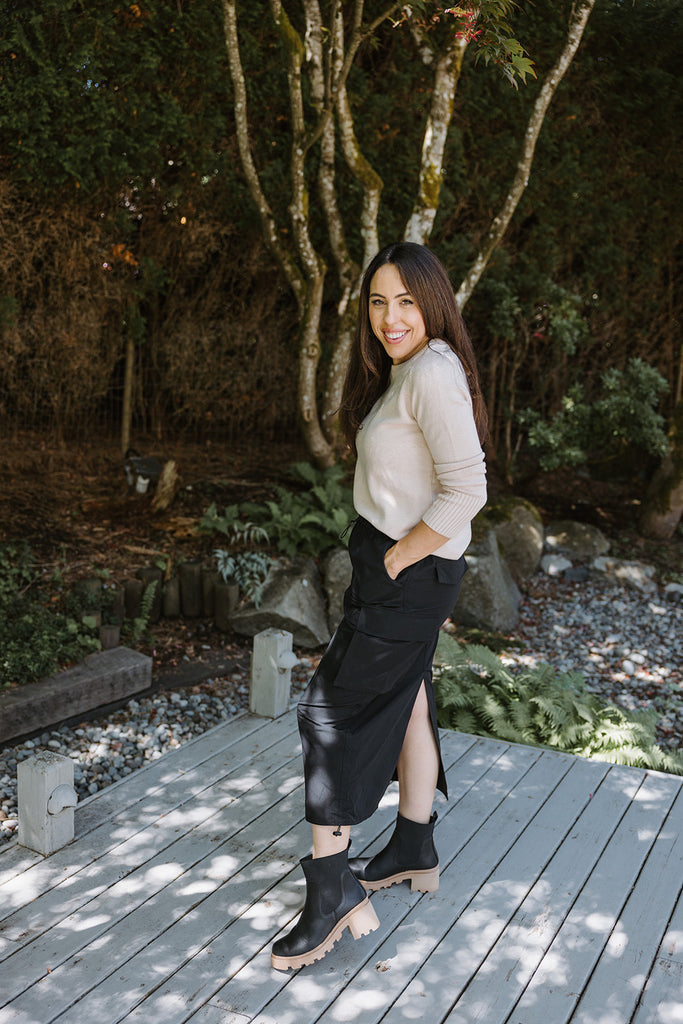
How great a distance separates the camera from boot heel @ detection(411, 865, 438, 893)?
2.58m

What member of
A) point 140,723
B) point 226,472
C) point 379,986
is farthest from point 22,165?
point 379,986

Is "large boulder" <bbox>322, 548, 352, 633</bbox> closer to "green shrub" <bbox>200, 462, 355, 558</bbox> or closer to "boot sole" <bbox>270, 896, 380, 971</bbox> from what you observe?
"green shrub" <bbox>200, 462, 355, 558</bbox>

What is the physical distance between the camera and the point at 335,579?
5727mm

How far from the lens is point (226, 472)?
7133 millimetres

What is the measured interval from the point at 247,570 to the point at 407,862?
3.10m

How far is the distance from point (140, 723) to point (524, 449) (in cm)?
600

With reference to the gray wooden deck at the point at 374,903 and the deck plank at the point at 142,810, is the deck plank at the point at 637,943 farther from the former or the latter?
the deck plank at the point at 142,810

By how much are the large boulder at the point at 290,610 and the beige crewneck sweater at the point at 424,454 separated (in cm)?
309

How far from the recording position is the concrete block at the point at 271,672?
144 inches

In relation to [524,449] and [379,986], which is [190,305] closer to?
[524,449]

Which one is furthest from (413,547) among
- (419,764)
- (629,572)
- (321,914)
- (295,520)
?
(629,572)

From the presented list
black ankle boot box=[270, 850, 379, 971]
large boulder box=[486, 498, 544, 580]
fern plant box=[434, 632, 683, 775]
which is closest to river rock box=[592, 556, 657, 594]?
large boulder box=[486, 498, 544, 580]

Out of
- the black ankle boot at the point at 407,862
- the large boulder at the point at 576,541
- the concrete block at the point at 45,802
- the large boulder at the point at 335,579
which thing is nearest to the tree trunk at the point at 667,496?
the large boulder at the point at 576,541

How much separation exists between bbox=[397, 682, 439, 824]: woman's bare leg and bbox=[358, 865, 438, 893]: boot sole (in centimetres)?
16
